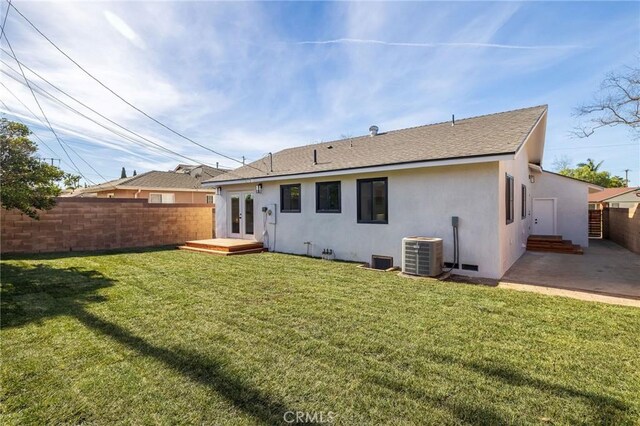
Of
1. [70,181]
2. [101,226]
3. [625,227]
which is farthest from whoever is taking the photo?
[625,227]

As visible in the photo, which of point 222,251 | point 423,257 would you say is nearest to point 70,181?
point 222,251

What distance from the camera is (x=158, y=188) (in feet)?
68.0

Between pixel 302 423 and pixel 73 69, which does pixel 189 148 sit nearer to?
pixel 73 69

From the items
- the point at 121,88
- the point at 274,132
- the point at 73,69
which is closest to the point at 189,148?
the point at 274,132

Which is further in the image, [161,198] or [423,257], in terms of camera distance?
[161,198]

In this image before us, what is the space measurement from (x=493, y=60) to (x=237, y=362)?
11811 mm

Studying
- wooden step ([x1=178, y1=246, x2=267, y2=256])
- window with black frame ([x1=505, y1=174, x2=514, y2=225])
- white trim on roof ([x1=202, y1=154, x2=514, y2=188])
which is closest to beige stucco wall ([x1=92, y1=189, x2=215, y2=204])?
wooden step ([x1=178, y1=246, x2=267, y2=256])

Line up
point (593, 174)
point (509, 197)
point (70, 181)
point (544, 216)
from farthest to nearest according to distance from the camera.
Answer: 1. point (593, 174)
2. point (544, 216)
3. point (70, 181)
4. point (509, 197)

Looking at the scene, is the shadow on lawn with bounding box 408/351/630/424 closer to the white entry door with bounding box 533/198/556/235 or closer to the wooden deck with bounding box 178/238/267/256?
the wooden deck with bounding box 178/238/267/256

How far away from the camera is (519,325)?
4.13m

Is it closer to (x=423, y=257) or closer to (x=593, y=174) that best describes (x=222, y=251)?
(x=423, y=257)

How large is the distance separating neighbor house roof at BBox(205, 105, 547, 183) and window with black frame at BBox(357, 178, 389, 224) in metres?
0.63

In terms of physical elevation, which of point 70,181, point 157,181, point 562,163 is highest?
point 562,163

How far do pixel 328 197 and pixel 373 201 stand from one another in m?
1.68
